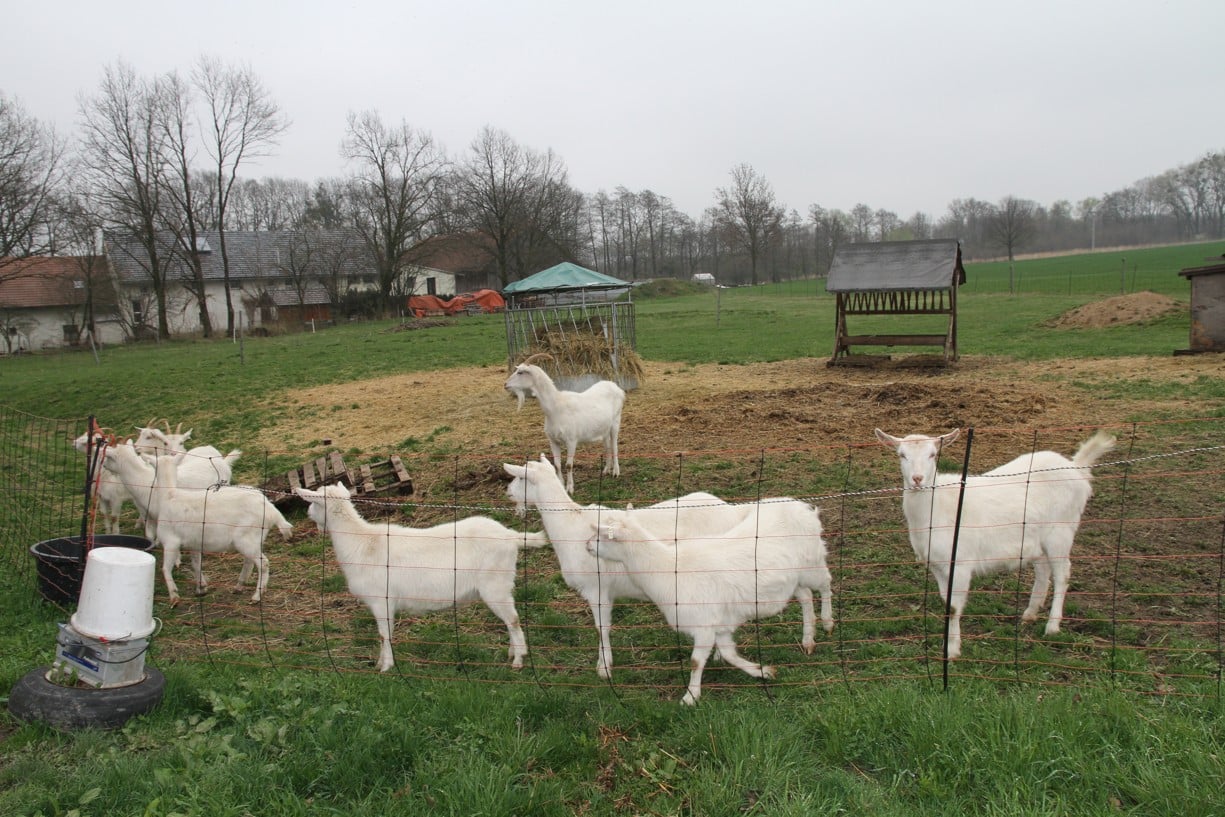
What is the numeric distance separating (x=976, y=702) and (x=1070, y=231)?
364ft

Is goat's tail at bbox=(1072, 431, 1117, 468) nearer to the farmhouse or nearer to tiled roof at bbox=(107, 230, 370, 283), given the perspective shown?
the farmhouse

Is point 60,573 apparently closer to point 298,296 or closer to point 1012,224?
point 298,296

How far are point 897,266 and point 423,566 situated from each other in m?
16.8

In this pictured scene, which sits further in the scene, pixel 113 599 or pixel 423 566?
pixel 423 566

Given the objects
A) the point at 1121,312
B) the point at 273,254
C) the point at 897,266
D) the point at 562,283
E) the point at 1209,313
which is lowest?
the point at 1121,312

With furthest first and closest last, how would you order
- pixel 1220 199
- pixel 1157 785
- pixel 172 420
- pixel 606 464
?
pixel 1220 199 → pixel 172 420 → pixel 606 464 → pixel 1157 785

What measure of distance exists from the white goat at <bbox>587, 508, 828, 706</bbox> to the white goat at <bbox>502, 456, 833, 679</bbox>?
114 mm

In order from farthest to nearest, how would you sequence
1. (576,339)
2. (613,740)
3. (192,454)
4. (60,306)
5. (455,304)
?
1. (455,304)
2. (60,306)
3. (576,339)
4. (192,454)
5. (613,740)

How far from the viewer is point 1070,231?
96625mm

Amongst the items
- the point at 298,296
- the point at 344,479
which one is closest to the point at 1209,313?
the point at 344,479

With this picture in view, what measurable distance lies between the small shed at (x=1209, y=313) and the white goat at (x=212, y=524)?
1798cm

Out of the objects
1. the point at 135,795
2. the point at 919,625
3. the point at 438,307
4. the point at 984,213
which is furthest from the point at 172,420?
the point at 984,213

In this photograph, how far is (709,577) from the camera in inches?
189

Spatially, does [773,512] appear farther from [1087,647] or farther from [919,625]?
[1087,647]
